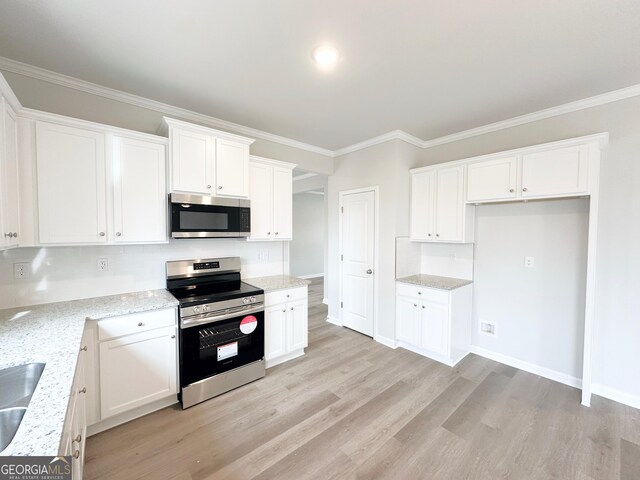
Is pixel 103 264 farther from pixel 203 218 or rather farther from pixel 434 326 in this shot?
pixel 434 326

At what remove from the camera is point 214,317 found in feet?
7.95

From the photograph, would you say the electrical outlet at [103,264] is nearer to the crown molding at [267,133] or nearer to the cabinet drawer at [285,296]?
the crown molding at [267,133]

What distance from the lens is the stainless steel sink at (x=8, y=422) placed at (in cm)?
108

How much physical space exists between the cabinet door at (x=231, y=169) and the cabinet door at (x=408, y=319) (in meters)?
2.33

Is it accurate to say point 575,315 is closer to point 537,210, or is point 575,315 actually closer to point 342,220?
point 537,210

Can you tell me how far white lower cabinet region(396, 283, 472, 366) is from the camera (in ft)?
10.2

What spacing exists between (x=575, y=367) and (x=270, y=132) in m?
4.23

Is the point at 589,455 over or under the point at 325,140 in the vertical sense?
under

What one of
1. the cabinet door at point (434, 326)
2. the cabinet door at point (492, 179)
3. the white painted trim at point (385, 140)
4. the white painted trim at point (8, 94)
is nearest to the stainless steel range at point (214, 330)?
the white painted trim at point (8, 94)

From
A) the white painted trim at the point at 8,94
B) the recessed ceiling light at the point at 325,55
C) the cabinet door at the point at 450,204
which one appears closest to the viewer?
the white painted trim at the point at 8,94

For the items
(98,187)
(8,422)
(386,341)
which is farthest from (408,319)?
(98,187)

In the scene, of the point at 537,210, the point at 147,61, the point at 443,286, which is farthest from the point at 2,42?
the point at 537,210

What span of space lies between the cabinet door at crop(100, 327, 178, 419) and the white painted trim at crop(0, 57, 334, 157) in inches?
83.7

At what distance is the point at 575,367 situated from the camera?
2.74m
